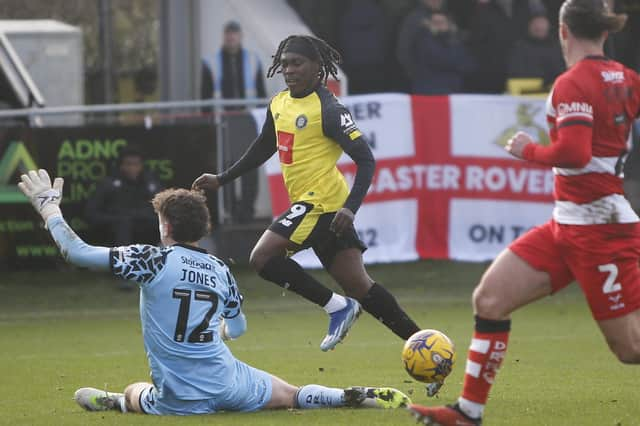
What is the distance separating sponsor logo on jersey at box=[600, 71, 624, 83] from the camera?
6684 millimetres

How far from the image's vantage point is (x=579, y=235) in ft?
22.1

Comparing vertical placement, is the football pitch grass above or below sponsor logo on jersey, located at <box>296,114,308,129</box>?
below

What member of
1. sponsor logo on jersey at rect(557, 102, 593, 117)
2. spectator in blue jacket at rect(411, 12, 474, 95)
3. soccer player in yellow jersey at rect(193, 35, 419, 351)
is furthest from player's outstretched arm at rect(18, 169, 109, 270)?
spectator in blue jacket at rect(411, 12, 474, 95)

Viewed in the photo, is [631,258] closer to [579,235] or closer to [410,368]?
[579,235]

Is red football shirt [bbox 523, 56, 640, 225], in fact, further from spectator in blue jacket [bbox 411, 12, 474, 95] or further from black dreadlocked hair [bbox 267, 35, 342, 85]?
spectator in blue jacket [bbox 411, 12, 474, 95]

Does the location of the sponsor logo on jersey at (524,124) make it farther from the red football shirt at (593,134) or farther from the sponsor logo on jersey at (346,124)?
the red football shirt at (593,134)

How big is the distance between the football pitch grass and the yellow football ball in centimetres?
30

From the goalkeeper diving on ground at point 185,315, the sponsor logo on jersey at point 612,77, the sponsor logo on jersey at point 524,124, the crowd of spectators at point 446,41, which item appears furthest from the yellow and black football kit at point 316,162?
the crowd of spectators at point 446,41

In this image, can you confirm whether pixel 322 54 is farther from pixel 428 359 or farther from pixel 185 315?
pixel 185 315

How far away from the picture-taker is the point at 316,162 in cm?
917

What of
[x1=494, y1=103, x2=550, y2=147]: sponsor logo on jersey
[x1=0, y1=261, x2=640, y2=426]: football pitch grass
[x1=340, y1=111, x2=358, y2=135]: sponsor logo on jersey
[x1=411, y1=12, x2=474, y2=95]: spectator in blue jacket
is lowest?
[x1=0, y1=261, x2=640, y2=426]: football pitch grass

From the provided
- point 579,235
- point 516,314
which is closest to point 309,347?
point 516,314

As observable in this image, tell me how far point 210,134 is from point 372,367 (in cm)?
626

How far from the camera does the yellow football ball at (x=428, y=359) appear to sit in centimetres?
796
